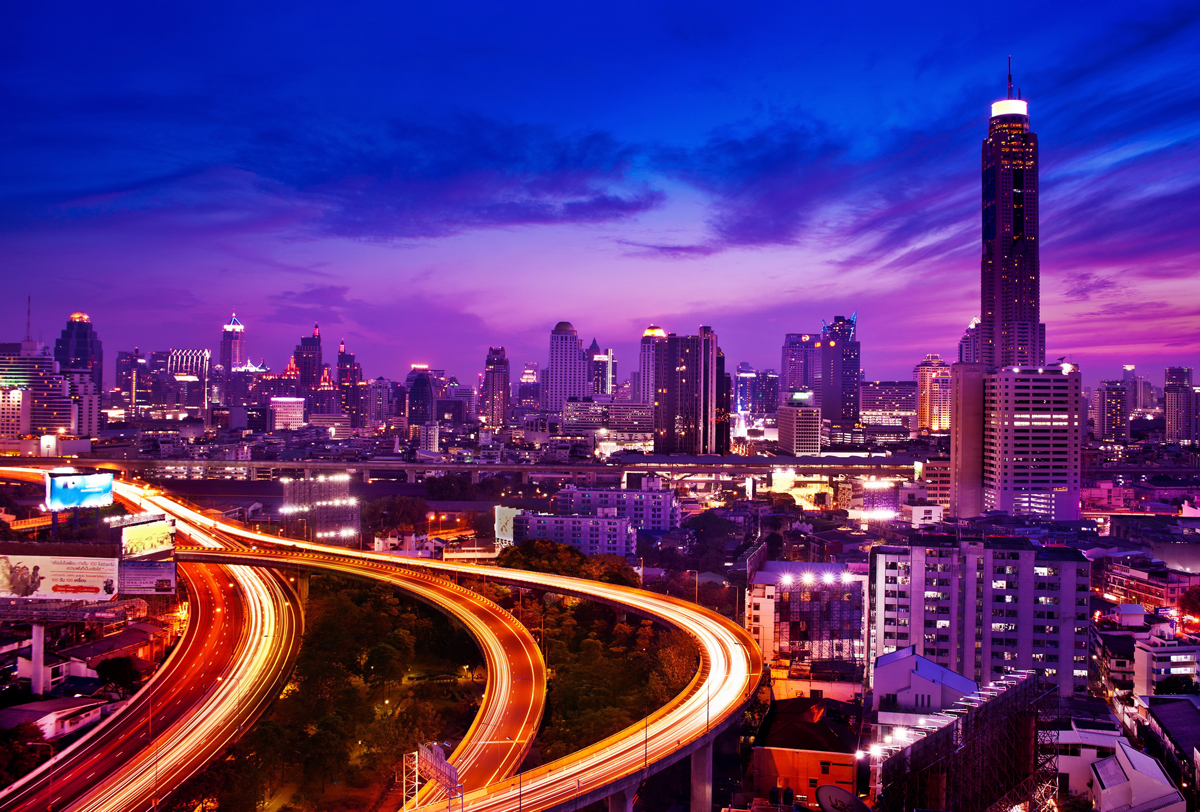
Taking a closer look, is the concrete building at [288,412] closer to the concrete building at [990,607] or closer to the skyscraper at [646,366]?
the skyscraper at [646,366]

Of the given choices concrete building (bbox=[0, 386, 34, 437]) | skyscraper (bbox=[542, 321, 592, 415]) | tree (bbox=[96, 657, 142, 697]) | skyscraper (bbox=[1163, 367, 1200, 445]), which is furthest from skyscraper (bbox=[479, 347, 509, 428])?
tree (bbox=[96, 657, 142, 697])

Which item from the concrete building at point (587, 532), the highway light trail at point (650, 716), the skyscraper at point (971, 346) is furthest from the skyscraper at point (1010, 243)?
the highway light trail at point (650, 716)

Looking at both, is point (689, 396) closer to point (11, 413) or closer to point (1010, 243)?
point (1010, 243)

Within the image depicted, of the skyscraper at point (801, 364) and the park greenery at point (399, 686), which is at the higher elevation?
the skyscraper at point (801, 364)

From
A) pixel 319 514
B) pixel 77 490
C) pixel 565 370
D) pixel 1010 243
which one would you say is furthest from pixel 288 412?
pixel 77 490

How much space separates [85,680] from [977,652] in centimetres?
1037

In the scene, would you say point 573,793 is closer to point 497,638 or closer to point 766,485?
point 497,638

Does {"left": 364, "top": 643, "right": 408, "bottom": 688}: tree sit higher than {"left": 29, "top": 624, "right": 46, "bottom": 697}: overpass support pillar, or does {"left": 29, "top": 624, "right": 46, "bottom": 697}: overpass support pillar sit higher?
{"left": 29, "top": 624, "right": 46, "bottom": 697}: overpass support pillar

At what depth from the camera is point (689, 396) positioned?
43688mm

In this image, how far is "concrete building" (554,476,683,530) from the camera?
73.3 ft

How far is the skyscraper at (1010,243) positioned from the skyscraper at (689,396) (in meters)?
13.0

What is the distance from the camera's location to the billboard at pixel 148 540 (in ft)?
44.6

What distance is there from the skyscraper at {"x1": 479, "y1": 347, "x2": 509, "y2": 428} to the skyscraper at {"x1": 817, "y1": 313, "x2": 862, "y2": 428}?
90.2ft

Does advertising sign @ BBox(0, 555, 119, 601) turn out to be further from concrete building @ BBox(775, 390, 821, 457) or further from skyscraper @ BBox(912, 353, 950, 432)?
skyscraper @ BBox(912, 353, 950, 432)
